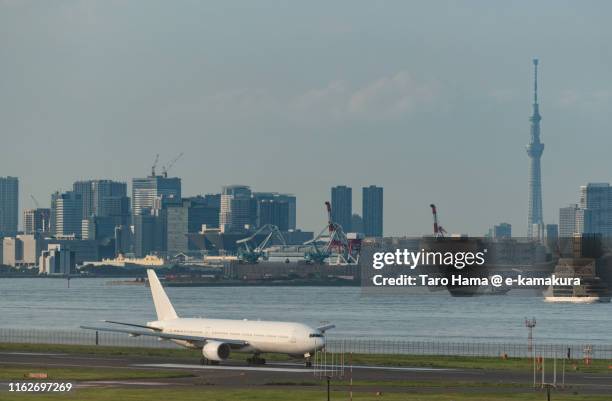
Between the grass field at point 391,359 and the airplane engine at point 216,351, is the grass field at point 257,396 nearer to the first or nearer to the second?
the airplane engine at point 216,351

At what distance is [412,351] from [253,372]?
44.3 metres

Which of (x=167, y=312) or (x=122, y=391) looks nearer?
(x=122, y=391)

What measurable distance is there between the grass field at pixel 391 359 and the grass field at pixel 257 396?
25841 mm

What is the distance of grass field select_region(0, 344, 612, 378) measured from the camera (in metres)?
115

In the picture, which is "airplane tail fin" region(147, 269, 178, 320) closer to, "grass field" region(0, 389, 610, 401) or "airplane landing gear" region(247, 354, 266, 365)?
"airplane landing gear" region(247, 354, 266, 365)

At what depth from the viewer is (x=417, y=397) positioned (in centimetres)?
8419

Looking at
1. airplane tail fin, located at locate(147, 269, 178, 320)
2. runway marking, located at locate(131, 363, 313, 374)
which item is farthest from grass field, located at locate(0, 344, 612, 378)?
runway marking, located at locate(131, 363, 313, 374)

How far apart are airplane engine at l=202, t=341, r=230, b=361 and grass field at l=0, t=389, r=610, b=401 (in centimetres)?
2455

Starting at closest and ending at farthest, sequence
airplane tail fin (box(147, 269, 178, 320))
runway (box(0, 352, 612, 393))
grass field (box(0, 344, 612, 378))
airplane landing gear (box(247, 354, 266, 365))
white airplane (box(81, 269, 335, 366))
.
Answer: runway (box(0, 352, 612, 393))
white airplane (box(81, 269, 335, 366))
airplane landing gear (box(247, 354, 266, 365))
grass field (box(0, 344, 612, 378))
airplane tail fin (box(147, 269, 178, 320))

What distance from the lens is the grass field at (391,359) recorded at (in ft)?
377

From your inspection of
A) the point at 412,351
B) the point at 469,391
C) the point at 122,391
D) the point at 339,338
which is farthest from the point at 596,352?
the point at 122,391

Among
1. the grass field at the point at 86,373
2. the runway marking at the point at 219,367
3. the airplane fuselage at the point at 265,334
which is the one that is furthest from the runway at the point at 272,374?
the grass field at the point at 86,373

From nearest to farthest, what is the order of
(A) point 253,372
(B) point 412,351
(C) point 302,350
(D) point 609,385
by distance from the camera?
Answer: (D) point 609,385
(A) point 253,372
(C) point 302,350
(B) point 412,351

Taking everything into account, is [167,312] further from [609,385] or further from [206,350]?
[609,385]
